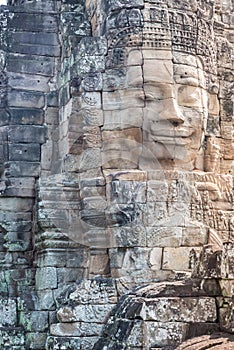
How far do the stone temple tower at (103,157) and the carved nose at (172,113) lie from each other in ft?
0.06

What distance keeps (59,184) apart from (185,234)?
236 cm

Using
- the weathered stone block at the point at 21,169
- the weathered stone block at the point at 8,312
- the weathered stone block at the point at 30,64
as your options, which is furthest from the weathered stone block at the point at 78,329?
the weathered stone block at the point at 30,64

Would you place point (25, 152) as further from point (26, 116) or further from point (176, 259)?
point (176, 259)

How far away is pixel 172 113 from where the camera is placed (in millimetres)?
13344

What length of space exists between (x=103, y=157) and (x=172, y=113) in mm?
1372

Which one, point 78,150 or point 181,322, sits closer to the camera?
point 181,322

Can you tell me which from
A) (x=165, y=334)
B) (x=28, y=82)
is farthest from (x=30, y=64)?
(x=165, y=334)

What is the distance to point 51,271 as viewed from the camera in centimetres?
1361

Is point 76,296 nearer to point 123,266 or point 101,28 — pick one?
point 123,266

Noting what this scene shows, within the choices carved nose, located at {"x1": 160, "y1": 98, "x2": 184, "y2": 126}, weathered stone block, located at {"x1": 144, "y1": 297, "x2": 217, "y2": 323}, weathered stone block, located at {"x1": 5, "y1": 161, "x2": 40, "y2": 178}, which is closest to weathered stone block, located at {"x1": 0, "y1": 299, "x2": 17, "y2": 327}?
weathered stone block, located at {"x1": 5, "y1": 161, "x2": 40, "y2": 178}

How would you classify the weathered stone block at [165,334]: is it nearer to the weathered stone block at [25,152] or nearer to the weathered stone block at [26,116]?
the weathered stone block at [25,152]

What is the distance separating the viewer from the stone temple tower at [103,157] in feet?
42.4

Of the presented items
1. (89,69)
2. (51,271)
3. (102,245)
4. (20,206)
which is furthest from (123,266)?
(89,69)

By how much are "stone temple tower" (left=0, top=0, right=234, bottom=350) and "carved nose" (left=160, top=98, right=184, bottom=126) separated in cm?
2
